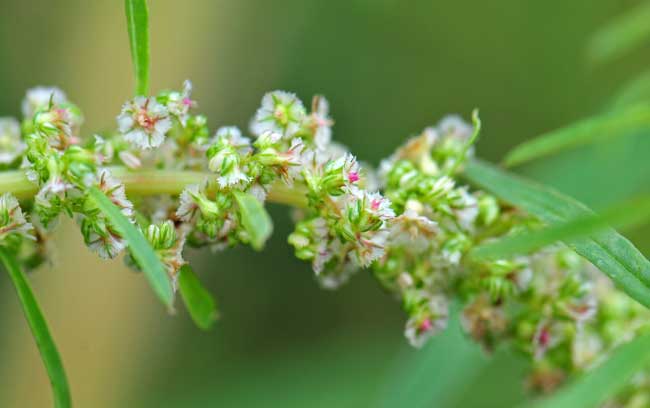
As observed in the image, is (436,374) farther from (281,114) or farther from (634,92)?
(281,114)

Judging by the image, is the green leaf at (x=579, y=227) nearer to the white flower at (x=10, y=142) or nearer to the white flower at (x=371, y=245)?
the white flower at (x=371, y=245)

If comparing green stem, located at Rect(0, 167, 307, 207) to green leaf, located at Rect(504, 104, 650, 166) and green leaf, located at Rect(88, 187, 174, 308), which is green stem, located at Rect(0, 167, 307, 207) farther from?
green leaf, located at Rect(504, 104, 650, 166)

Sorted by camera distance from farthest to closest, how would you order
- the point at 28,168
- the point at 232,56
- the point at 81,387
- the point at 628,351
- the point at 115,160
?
the point at 232,56 → the point at 81,387 → the point at 115,160 → the point at 28,168 → the point at 628,351

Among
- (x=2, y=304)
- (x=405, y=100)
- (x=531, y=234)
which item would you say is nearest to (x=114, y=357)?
(x=2, y=304)

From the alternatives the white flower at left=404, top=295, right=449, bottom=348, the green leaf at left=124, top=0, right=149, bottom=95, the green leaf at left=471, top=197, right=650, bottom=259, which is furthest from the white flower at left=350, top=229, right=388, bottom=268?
the green leaf at left=124, top=0, right=149, bottom=95

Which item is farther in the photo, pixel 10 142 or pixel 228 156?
pixel 10 142

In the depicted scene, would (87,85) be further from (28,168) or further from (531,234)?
(531,234)

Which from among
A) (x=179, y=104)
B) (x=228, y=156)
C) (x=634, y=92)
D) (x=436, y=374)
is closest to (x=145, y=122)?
(x=179, y=104)

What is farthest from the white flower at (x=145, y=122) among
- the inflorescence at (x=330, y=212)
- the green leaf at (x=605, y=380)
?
the green leaf at (x=605, y=380)
